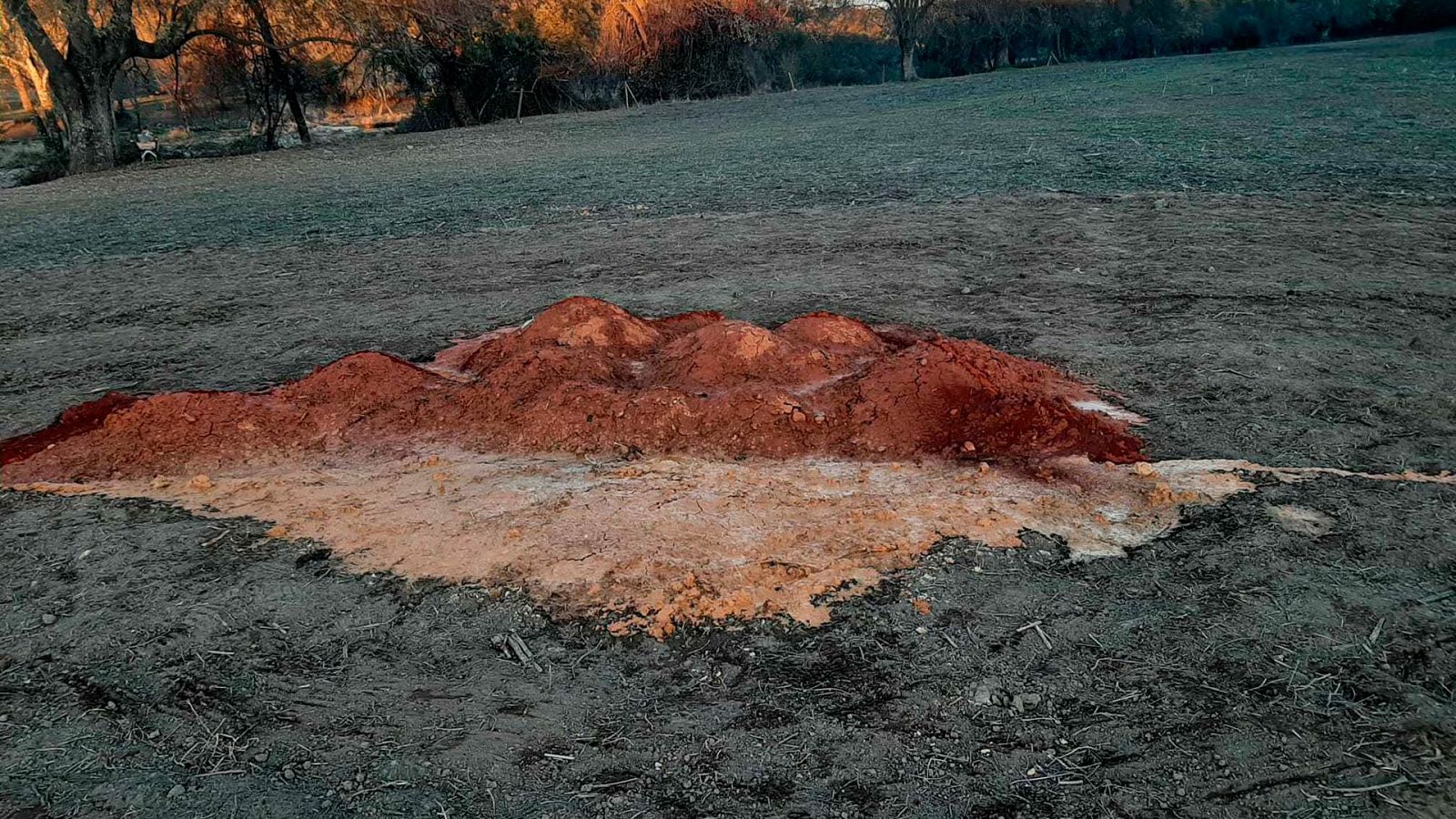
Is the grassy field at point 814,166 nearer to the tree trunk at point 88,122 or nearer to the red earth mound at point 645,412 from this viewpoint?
the tree trunk at point 88,122

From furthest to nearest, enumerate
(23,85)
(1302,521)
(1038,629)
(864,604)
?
(23,85), (1302,521), (864,604), (1038,629)

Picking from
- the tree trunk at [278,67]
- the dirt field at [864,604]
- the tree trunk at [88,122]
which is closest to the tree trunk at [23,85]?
the tree trunk at [278,67]

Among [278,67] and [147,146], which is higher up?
[278,67]

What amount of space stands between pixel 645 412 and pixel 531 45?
25253 millimetres

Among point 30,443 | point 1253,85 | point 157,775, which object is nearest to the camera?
point 157,775

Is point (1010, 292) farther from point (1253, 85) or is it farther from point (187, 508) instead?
point (1253, 85)

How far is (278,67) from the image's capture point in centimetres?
2117

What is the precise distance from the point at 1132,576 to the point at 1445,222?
20.7 ft

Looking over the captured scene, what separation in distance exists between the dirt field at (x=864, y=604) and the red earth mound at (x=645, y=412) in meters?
0.42

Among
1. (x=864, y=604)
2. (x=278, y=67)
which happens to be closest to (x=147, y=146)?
(x=278, y=67)

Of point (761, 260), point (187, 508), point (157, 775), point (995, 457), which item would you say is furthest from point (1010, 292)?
point (157, 775)

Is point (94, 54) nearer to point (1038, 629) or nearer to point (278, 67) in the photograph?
point (278, 67)

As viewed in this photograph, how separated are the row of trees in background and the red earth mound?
16167 mm

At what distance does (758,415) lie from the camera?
4.50m
